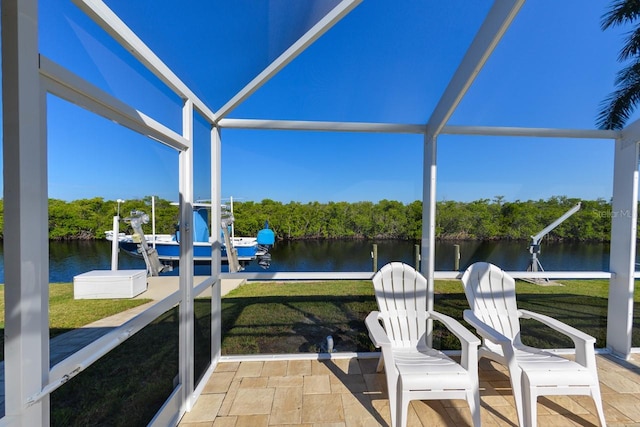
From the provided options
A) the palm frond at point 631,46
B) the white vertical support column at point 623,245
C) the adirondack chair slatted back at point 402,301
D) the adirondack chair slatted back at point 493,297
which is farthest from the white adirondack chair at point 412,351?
the palm frond at point 631,46

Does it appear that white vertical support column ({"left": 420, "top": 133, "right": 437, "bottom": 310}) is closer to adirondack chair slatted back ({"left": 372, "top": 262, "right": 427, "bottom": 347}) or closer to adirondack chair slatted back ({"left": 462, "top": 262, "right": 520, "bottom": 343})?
adirondack chair slatted back ({"left": 372, "top": 262, "right": 427, "bottom": 347})

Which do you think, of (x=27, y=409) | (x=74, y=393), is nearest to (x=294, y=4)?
(x=27, y=409)

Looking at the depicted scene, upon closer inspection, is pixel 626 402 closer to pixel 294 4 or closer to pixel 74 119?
pixel 294 4

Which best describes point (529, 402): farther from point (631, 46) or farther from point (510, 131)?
point (631, 46)

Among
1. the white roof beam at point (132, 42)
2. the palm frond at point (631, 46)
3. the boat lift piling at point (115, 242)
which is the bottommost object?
the boat lift piling at point (115, 242)

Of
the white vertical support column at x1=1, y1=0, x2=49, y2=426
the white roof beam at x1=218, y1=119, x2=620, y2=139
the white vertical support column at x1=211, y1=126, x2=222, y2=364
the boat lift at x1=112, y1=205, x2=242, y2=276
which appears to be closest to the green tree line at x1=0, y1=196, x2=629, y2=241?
the white vertical support column at x1=211, y1=126, x2=222, y2=364

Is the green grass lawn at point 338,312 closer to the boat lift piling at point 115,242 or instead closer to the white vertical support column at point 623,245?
the white vertical support column at point 623,245

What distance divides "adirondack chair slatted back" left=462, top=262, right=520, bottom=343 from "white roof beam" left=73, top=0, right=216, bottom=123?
9.16 feet

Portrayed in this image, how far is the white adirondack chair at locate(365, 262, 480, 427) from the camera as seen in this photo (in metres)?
1.71

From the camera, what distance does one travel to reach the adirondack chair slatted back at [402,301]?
2363 mm

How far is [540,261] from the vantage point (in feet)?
10.5

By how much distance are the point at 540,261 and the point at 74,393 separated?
4213mm

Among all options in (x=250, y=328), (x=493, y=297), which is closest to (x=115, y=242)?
(x=250, y=328)

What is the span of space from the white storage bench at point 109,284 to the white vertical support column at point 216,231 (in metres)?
0.89
